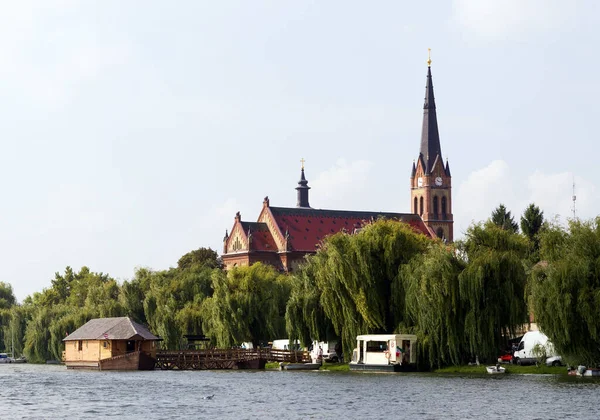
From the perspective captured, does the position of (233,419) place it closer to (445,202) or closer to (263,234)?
(263,234)

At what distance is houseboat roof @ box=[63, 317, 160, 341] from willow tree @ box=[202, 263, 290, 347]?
540cm

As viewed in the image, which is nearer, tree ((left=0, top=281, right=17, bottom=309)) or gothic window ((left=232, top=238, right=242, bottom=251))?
gothic window ((left=232, top=238, right=242, bottom=251))

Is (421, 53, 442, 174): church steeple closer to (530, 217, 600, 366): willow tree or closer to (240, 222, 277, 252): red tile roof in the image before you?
(240, 222, 277, 252): red tile roof

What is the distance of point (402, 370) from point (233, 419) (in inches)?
1107

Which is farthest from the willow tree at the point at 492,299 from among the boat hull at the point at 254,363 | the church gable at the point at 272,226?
the church gable at the point at 272,226

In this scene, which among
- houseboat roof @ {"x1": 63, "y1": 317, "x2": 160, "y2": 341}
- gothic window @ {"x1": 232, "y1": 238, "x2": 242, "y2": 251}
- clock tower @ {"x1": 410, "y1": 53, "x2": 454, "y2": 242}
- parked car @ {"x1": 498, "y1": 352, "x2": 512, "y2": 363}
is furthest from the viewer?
clock tower @ {"x1": 410, "y1": 53, "x2": 454, "y2": 242}

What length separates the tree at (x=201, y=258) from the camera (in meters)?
150

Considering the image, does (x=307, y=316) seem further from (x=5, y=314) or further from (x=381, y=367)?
(x=5, y=314)

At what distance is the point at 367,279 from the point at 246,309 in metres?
21.6

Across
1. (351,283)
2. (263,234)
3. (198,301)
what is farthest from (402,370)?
(263,234)

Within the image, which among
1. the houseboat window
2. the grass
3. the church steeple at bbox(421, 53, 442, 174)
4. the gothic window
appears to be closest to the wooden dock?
the houseboat window

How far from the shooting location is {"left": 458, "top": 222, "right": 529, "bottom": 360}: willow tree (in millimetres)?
65500

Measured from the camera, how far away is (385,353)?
7062cm

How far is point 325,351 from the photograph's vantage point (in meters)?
83.9
